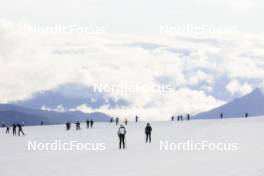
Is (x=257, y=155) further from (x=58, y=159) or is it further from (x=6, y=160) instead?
(x=6, y=160)

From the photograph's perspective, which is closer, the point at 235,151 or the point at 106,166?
the point at 106,166

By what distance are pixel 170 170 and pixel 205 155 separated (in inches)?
228

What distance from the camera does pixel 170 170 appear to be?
74.3 feet

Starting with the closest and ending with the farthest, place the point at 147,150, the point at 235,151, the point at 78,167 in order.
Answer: the point at 78,167 → the point at 235,151 → the point at 147,150

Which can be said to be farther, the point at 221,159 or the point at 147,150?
the point at 147,150

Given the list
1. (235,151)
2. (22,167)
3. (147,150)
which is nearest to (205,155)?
(235,151)

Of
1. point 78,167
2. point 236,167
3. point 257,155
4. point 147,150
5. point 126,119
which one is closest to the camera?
point 236,167

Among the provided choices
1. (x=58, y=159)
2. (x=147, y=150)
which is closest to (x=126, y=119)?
(x=147, y=150)

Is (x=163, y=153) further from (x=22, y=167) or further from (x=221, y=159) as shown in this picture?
(x=22, y=167)

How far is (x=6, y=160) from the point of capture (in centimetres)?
2961

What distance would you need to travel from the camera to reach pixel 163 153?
30.3m

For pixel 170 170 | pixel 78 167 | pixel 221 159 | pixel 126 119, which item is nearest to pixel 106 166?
pixel 78 167

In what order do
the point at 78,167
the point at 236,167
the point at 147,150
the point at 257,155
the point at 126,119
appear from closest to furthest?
the point at 236,167
the point at 78,167
the point at 257,155
the point at 147,150
the point at 126,119

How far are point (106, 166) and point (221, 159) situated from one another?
511 cm
